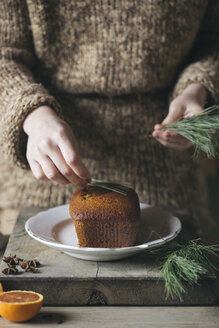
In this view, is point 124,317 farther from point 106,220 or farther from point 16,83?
point 16,83

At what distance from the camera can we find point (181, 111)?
1286 millimetres

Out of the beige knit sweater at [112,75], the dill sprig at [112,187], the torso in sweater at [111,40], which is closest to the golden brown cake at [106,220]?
the dill sprig at [112,187]

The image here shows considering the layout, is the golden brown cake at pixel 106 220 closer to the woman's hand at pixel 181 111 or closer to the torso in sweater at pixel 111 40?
the woman's hand at pixel 181 111

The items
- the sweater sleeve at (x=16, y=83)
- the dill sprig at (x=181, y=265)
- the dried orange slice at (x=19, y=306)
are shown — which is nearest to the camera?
the dried orange slice at (x=19, y=306)

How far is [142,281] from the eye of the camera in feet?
3.10

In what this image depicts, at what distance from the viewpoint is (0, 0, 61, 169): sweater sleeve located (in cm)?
120

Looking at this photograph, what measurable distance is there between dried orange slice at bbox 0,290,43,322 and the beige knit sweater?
0.48 metres

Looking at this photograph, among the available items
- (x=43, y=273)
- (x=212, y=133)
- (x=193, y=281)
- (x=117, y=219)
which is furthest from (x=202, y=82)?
(x=43, y=273)

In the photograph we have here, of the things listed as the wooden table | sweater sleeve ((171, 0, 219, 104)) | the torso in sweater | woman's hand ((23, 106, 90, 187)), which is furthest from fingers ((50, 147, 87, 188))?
sweater sleeve ((171, 0, 219, 104))

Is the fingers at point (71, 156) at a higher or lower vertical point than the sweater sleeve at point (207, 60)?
lower

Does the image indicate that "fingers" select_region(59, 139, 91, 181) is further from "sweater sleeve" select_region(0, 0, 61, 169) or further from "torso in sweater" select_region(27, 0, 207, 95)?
"torso in sweater" select_region(27, 0, 207, 95)

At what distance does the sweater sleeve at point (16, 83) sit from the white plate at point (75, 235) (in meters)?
0.19

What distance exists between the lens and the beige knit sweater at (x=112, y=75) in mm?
1348

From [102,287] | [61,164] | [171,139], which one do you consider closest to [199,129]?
[171,139]
